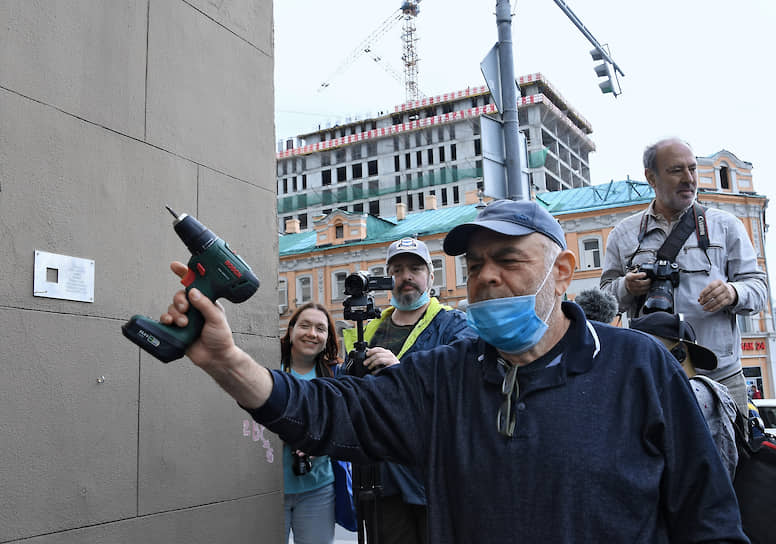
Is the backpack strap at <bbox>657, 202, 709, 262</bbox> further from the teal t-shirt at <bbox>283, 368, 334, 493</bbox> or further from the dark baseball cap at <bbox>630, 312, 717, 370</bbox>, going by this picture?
the teal t-shirt at <bbox>283, 368, 334, 493</bbox>

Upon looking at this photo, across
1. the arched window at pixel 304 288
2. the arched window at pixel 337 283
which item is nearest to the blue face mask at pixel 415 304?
the arched window at pixel 337 283

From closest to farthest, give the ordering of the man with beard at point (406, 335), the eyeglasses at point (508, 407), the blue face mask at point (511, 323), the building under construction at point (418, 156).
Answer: the eyeglasses at point (508, 407) < the blue face mask at point (511, 323) < the man with beard at point (406, 335) < the building under construction at point (418, 156)

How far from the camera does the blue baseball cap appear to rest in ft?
7.14

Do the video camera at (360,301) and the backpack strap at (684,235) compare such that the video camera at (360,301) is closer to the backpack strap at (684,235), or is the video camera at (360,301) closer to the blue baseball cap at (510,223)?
the backpack strap at (684,235)

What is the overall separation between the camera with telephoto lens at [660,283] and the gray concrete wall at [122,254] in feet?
8.04

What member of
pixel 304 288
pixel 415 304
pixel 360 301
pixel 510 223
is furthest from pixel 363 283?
pixel 304 288

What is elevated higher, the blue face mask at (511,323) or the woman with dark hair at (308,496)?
the blue face mask at (511,323)

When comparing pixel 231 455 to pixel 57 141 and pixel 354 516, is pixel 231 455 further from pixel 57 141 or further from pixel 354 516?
pixel 57 141

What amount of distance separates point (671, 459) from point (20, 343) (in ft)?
8.90

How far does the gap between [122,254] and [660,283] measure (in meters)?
2.89

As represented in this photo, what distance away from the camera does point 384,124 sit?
306ft

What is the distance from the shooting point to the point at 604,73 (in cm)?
1136

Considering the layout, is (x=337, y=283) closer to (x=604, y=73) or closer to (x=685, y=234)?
(x=604, y=73)

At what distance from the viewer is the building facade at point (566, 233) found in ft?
117
